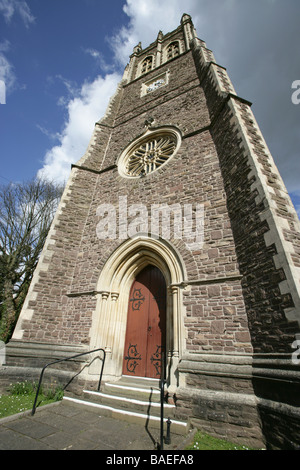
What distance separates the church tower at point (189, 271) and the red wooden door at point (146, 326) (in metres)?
0.03

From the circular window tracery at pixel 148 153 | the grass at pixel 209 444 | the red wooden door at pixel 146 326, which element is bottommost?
the grass at pixel 209 444

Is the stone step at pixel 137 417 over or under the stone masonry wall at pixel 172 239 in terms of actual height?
under

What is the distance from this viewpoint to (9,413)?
4035 millimetres

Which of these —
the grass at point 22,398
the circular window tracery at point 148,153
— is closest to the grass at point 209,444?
the grass at point 22,398

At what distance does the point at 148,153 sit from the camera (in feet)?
30.8

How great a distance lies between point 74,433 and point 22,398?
2385 millimetres

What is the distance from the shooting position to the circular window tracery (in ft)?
28.9

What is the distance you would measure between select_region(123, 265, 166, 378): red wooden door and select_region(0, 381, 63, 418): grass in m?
1.85

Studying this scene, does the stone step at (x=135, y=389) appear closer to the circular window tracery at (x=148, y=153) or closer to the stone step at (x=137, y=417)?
the stone step at (x=137, y=417)

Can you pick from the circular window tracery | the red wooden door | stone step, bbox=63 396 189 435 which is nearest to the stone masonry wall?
the circular window tracery

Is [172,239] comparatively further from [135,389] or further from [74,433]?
[74,433]

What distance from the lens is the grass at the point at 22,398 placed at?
426 cm

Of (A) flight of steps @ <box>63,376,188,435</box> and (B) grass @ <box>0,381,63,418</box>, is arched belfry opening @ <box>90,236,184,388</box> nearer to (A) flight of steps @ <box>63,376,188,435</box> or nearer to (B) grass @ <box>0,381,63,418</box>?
(A) flight of steps @ <box>63,376,188,435</box>

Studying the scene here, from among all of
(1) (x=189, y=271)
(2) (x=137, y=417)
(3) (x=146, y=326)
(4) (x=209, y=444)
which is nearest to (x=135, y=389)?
(2) (x=137, y=417)
